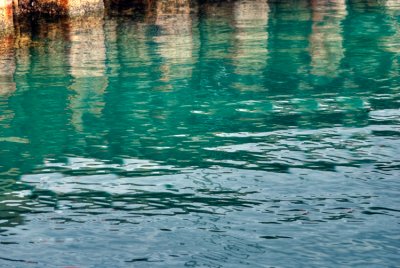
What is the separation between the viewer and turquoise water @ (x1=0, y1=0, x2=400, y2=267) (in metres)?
11.6

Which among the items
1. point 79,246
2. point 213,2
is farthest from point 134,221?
point 213,2

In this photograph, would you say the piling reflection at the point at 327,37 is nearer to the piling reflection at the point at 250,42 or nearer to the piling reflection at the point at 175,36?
the piling reflection at the point at 250,42

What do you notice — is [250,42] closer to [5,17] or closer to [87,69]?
[87,69]

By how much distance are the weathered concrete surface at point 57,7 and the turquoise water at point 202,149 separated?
4382 mm

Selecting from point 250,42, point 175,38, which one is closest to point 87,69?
point 175,38

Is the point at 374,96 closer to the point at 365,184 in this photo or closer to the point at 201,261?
the point at 365,184

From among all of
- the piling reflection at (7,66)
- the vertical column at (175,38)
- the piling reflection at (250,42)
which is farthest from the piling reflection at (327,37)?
the piling reflection at (7,66)

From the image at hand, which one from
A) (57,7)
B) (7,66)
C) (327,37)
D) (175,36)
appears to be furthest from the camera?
(57,7)

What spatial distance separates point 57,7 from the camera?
34062 millimetres

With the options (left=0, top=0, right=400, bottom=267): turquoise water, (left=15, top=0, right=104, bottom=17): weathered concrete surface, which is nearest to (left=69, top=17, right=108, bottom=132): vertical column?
(left=0, top=0, right=400, bottom=267): turquoise water

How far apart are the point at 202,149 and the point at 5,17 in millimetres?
15842

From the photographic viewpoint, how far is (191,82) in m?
21.9

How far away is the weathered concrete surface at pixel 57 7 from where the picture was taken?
111 ft

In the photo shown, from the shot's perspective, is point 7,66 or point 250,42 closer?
point 7,66
